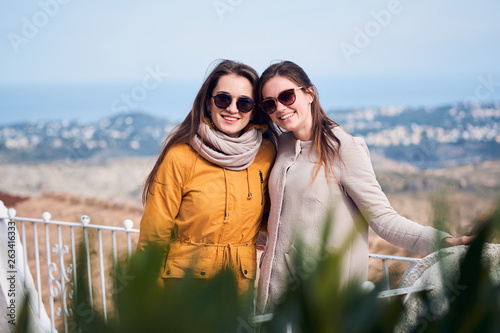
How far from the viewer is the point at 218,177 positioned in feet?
8.04

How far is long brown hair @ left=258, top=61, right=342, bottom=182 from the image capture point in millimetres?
2371

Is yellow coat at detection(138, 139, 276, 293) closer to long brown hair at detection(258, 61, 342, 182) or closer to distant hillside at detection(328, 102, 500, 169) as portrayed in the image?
long brown hair at detection(258, 61, 342, 182)

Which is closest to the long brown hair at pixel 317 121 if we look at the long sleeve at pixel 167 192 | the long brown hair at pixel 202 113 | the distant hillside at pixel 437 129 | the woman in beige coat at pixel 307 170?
the woman in beige coat at pixel 307 170

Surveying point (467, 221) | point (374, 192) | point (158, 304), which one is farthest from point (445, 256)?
point (374, 192)

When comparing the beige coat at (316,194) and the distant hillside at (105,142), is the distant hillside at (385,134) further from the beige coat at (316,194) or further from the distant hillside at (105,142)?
the beige coat at (316,194)

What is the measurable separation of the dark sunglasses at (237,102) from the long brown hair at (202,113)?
109 millimetres

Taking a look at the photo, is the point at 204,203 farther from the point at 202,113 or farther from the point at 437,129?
the point at 437,129

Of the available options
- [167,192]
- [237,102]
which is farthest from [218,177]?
[237,102]

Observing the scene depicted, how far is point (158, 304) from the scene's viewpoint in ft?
1.16

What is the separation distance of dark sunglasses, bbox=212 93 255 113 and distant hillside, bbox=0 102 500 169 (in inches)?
850

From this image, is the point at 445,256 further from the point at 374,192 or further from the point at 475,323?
the point at 374,192

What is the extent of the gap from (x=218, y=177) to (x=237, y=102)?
0.38 meters

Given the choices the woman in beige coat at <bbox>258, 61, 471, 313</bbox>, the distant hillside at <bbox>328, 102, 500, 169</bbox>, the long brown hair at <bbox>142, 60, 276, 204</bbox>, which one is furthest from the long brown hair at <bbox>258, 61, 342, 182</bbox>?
the distant hillside at <bbox>328, 102, 500, 169</bbox>

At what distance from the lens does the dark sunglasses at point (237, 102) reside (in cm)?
245
